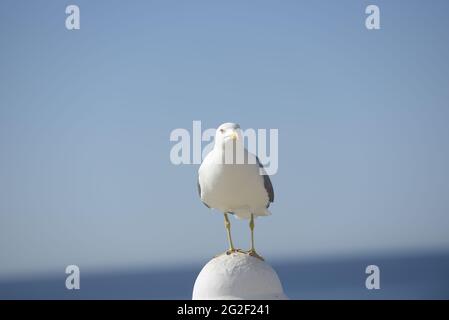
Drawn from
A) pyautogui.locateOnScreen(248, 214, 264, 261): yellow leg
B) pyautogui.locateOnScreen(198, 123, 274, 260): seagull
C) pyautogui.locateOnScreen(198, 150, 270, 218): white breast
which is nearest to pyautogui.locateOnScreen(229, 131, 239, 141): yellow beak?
pyautogui.locateOnScreen(198, 123, 274, 260): seagull

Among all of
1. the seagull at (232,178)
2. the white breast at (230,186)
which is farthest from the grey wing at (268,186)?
the white breast at (230,186)

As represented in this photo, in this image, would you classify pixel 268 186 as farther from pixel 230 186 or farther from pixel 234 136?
pixel 234 136

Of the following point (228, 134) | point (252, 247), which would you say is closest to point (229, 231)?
point (252, 247)

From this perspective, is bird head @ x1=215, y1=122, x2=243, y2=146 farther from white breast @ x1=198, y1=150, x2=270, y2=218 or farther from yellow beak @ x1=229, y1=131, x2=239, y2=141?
white breast @ x1=198, y1=150, x2=270, y2=218

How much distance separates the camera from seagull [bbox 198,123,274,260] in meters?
14.7

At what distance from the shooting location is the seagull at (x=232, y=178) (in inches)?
578

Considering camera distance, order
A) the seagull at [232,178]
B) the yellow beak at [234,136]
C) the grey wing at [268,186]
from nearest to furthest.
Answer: the yellow beak at [234,136] → the seagull at [232,178] → the grey wing at [268,186]

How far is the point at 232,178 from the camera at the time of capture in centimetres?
1477

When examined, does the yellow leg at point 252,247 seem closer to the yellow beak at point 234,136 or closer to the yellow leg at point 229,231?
the yellow leg at point 229,231
